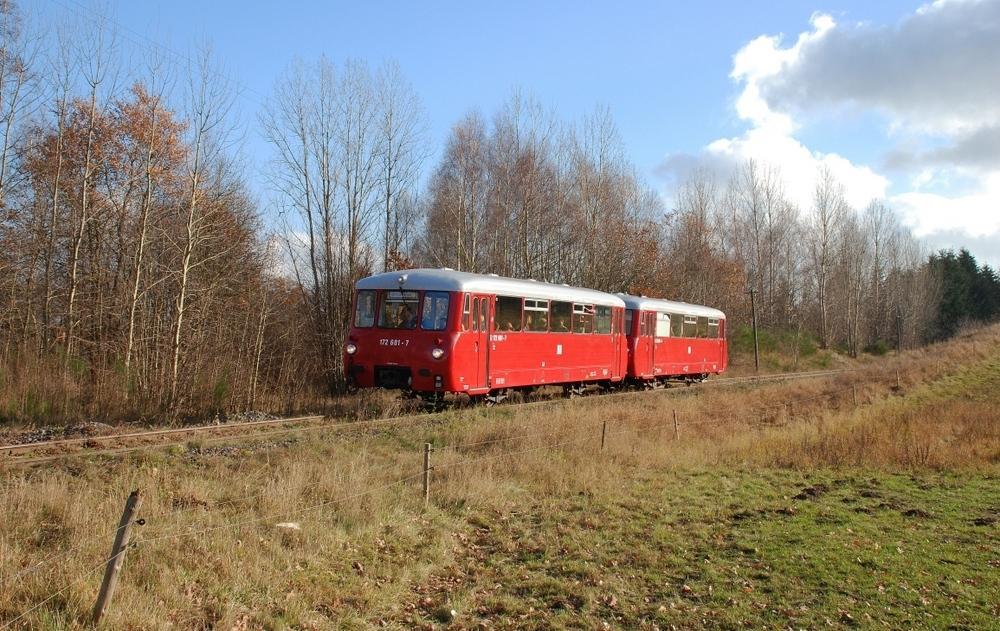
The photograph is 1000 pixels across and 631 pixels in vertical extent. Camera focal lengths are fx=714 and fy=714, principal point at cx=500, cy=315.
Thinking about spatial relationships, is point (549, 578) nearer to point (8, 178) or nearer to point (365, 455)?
point (365, 455)

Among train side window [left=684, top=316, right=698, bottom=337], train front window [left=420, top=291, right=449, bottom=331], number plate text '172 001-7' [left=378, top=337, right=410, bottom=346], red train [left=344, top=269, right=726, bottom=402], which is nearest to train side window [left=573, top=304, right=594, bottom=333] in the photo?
red train [left=344, top=269, right=726, bottom=402]

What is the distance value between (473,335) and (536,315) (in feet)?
9.02

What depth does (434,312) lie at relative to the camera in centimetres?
1548

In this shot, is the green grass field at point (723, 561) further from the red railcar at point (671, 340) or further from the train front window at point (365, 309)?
the red railcar at point (671, 340)

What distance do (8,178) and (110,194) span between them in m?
3.22

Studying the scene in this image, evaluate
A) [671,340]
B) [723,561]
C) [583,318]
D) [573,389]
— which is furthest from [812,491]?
[671,340]

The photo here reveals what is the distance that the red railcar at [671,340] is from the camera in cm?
2400

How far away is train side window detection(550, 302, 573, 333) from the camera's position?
1891 cm

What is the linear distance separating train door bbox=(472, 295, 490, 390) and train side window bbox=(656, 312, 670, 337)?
10646mm

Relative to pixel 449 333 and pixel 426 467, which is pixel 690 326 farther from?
pixel 426 467

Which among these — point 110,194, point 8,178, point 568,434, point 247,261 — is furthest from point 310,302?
point 568,434

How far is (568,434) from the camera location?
1326 cm

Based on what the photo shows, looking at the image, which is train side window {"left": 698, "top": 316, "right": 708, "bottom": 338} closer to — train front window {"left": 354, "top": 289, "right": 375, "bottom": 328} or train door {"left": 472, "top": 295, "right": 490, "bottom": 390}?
train door {"left": 472, "top": 295, "right": 490, "bottom": 390}

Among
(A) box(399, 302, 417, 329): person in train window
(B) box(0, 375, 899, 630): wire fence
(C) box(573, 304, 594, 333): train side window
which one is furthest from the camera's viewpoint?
(C) box(573, 304, 594, 333): train side window
